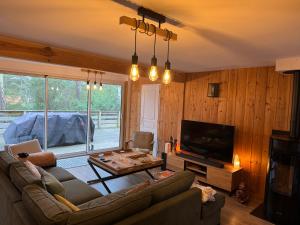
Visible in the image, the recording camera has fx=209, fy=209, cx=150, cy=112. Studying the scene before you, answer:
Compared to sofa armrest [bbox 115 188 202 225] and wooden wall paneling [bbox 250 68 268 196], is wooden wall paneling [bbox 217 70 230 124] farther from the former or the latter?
sofa armrest [bbox 115 188 202 225]

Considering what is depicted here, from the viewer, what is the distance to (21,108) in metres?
4.98

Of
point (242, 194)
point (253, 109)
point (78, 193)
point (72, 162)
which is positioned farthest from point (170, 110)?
point (78, 193)

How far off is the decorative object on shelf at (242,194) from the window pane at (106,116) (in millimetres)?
4032

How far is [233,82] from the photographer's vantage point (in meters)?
4.10

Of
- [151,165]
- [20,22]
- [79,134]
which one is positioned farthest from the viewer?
[79,134]

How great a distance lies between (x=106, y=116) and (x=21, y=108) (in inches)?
89.7

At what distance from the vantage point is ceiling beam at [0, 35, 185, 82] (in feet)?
8.68

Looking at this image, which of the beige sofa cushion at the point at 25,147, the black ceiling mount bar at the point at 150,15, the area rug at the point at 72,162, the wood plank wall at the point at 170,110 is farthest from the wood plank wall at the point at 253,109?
the beige sofa cushion at the point at 25,147

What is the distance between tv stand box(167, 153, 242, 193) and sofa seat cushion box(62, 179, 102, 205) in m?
2.22

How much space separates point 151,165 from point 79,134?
3.22 m

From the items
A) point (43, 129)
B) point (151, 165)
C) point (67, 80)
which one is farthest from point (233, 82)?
point (43, 129)

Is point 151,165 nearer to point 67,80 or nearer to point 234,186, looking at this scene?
point 234,186

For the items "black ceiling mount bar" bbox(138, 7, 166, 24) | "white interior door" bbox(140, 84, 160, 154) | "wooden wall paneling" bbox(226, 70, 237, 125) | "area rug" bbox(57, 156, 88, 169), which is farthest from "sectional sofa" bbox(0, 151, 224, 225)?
"white interior door" bbox(140, 84, 160, 154)

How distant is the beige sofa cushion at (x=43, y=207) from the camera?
135 cm
